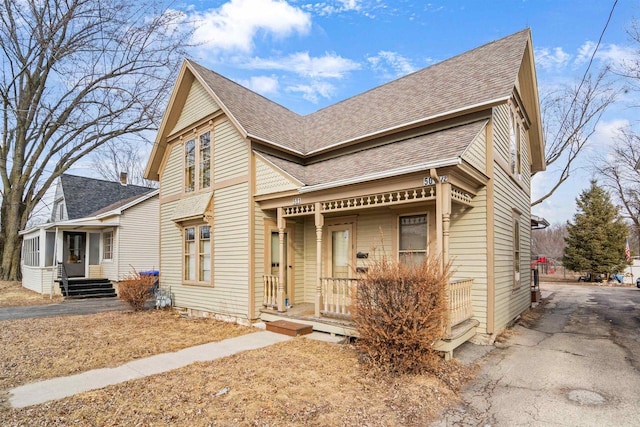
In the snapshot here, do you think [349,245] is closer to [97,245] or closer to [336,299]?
[336,299]

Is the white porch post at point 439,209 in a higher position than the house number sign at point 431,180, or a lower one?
lower

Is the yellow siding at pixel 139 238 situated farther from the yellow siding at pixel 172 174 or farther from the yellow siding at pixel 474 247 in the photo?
the yellow siding at pixel 474 247

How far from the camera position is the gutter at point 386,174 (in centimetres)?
605

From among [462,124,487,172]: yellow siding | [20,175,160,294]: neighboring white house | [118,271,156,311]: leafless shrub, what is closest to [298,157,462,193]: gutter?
[462,124,487,172]: yellow siding

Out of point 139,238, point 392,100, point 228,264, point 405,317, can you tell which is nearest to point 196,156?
point 228,264

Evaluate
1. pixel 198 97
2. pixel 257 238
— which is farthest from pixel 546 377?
pixel 198 97

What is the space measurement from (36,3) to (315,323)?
58.4 ft

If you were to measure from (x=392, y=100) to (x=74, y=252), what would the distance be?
746 inches

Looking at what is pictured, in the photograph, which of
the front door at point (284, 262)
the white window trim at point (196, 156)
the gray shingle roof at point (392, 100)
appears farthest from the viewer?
the white window trim at point (196, 156)

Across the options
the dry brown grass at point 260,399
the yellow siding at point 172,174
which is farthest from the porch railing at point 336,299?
the yellow siding at point 172,174

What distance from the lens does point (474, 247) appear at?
24.6 feet

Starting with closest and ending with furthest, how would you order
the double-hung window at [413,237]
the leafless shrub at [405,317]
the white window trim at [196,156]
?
the leafless shrub at [405,317], the double-hung window at [413,237], the white window trim at [196,156]

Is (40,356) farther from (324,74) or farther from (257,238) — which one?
(324,74)

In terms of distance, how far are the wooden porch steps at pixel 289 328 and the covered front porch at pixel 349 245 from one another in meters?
0.19
